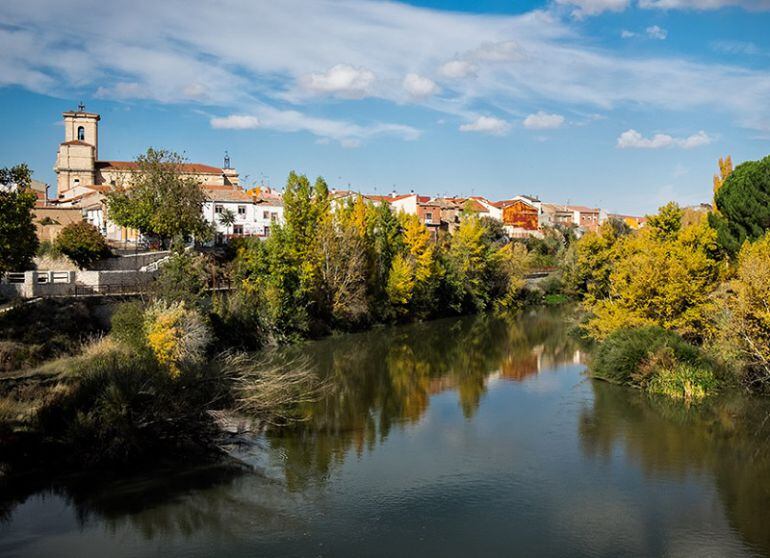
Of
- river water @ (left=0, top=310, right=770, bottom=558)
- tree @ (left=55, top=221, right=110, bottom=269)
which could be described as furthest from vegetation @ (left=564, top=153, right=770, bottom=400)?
tree @ (left=55, top=221, right=110, bottom=269)

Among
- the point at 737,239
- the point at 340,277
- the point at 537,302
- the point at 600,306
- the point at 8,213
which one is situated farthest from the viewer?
the point at 537,302

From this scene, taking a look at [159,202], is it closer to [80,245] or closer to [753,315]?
[80,245]

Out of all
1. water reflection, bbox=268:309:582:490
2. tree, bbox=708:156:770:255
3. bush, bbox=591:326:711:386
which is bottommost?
water reflection, bbox=268:309:582:490

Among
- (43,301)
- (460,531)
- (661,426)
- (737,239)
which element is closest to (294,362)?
(43,301)

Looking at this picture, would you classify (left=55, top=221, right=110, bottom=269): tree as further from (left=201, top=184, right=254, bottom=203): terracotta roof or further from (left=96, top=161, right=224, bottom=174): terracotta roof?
(left=96, top=161, right=224, bottom=174): terracotta roof

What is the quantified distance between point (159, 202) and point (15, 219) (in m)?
19.0

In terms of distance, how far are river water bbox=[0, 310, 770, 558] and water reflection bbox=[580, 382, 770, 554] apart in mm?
57

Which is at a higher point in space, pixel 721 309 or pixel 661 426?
pixel 721 309

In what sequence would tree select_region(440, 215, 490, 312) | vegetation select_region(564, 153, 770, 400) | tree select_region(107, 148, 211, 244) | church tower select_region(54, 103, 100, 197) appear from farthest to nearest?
church tower select_region(54, 103, 100, 197) → tree select_region(440, 215, 490, 312) → tree select_region(107, 148, 211, 244) → vegetation select_region(564, 153, 770, 400)

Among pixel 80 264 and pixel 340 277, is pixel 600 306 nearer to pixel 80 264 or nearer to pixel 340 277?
pixel 340 277

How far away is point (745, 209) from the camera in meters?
32.7

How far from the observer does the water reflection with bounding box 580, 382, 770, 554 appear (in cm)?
1487

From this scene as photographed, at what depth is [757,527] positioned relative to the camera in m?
13.6

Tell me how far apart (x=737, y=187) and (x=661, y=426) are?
18.9 meters
